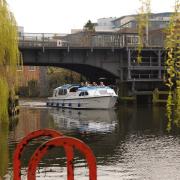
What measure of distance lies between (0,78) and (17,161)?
1041 centimetres

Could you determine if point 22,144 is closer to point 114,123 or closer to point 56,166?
point 56,166

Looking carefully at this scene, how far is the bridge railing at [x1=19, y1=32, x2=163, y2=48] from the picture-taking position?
180 feet

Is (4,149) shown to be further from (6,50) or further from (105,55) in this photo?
(105,55)

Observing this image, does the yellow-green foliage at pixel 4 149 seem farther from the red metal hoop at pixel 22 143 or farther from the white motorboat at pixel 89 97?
the white motorboat at pixel 89 97

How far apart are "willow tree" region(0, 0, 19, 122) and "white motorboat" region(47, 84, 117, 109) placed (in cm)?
3204

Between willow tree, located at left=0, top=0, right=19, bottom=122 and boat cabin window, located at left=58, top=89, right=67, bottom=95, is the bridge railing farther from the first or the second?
willow tree, located at left=0, top=0, right=19, bottom=122

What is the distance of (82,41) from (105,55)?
11.4 feet

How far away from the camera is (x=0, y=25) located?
19.1 m

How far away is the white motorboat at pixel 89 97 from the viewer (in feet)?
181

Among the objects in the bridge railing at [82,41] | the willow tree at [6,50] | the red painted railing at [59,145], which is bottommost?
the red painted railing at [59,145]

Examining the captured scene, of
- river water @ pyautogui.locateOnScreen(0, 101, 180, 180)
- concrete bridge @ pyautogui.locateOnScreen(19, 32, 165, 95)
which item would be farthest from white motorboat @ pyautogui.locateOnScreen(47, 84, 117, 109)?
river water @ pyautogui.locateOnScreen(0, 101, 180, 180)

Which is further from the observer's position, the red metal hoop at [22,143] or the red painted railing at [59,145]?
the red metal hoop at [22,143]

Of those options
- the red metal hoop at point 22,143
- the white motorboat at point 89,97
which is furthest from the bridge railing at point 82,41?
the red metal hoop at point 22,143

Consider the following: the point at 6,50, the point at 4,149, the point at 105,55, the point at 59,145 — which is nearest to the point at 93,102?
the point at 105,55
